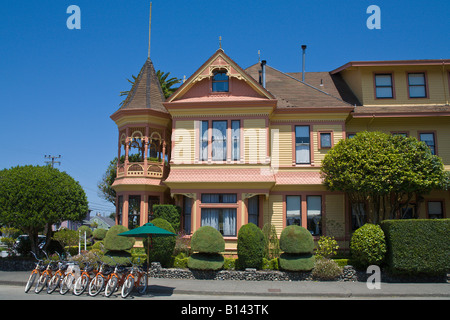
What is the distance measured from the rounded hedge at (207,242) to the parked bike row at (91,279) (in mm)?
3694

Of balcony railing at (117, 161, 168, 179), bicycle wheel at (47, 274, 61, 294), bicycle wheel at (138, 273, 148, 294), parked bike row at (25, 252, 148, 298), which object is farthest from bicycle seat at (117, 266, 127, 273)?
balcony railing at (117, 161, 168, 179)

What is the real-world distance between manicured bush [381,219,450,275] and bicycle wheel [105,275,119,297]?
11.4m

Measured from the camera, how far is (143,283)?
1481 centimetres

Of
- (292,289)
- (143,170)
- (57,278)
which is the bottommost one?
(292,289)

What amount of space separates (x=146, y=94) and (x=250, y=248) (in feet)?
38.7

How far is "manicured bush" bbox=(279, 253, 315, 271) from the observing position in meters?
17.5

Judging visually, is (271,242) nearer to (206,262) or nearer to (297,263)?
(297,263)

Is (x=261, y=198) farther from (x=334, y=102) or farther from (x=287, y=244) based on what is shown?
(x=334, y=102)

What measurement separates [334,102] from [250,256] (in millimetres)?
10571

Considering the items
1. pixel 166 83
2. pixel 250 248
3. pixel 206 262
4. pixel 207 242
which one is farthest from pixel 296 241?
pixel 166 83

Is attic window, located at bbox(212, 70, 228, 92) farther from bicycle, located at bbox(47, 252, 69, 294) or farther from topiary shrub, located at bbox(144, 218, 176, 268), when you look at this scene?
bicycle, located at bbox(47, 252, 69, 294)

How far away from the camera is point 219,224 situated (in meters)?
21.3

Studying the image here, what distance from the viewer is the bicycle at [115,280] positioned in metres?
13.6

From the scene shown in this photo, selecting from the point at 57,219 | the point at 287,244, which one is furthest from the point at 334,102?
the point at 57,219
